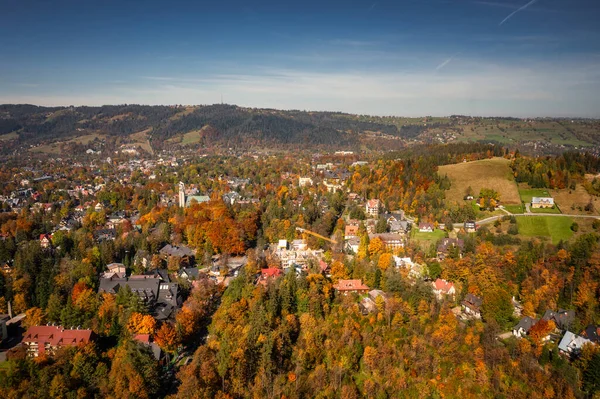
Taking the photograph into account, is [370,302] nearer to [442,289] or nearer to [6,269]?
[442,289]

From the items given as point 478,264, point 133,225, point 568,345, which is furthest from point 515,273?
point 133,225

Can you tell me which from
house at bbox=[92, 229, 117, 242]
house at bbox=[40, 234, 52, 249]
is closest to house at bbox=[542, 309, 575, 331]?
house at bbox=[92, 229, 117, 242]

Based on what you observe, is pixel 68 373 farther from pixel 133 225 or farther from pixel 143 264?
pixel 133 225

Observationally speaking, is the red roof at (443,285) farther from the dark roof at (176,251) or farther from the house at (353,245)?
the dark roof at (176,251)

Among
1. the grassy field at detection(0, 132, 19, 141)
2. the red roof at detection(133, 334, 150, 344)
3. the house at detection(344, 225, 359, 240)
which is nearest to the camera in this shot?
the red roof at detection(133, 334, 150, 344)

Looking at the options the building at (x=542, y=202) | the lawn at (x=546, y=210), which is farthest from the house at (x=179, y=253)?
the building at (x=542, y=202)

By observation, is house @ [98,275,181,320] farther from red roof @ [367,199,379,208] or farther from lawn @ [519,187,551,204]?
lawn @ [519,187,551,204]
